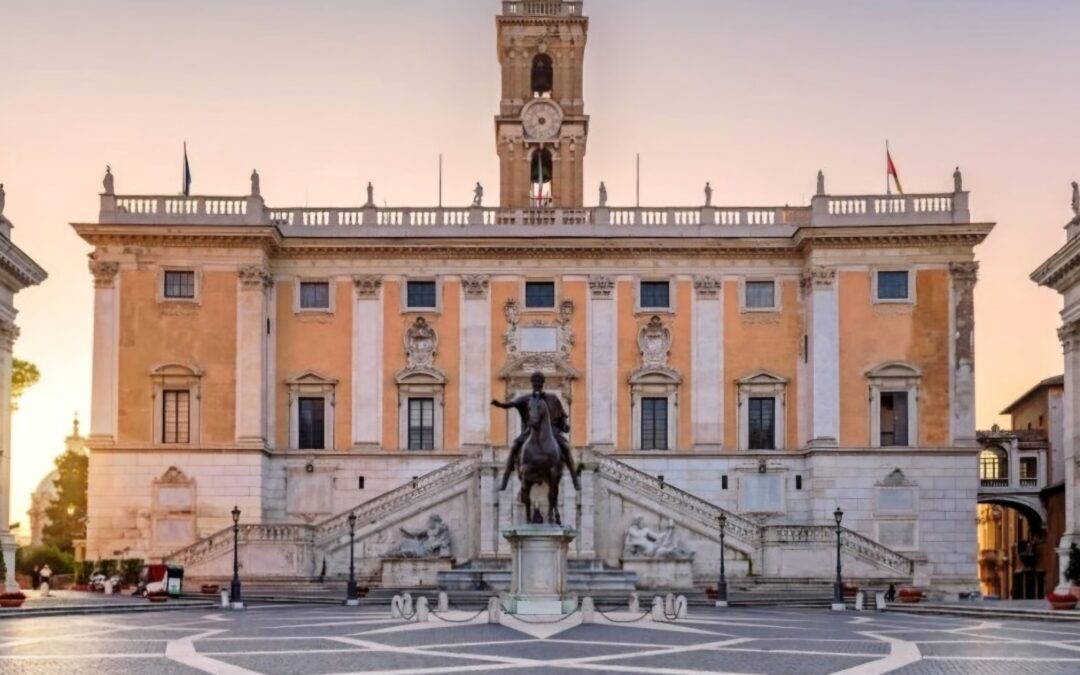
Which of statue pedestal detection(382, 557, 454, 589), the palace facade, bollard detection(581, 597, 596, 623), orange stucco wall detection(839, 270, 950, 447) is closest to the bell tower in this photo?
the palace facade

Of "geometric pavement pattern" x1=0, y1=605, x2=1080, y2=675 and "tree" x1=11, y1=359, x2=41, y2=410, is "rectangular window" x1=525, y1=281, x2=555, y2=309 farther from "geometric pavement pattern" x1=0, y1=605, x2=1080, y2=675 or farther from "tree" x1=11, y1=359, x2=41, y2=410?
"tree" x1=11, y1=359, x2=41, y2=410

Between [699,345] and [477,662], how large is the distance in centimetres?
3753

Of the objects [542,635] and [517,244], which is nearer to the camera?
[542,635]

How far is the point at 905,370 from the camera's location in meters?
59.3

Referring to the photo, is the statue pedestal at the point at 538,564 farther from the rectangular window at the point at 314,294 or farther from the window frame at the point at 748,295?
the rectangular window at the point at 314,294

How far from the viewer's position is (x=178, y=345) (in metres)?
59.6

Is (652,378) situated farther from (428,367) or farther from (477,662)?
(477,662)

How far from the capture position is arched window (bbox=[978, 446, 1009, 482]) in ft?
248

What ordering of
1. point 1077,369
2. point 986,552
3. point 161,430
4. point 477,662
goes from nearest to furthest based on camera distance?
point 477,662
point 1077,369
point 161,430
point 986,552

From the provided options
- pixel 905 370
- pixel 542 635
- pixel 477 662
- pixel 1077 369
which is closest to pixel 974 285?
pixel 905 370

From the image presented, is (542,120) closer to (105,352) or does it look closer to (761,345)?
(761,345)

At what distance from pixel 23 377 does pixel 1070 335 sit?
51648 millimetres

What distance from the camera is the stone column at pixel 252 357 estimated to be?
193ft

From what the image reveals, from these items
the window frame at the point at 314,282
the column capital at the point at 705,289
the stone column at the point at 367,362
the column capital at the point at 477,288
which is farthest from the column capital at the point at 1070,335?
the window frame at the point at 314,282
